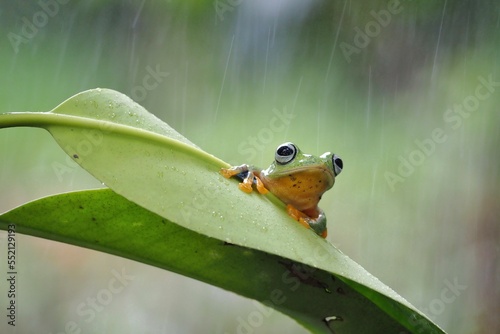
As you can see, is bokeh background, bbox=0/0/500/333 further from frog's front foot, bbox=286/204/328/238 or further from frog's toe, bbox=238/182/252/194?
frog's toe, bbox=238/182/252/194

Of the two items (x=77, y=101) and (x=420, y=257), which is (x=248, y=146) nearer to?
(x=420, y=257)

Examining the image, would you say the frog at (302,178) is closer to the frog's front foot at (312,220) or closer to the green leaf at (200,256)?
the frog's front foot at (312,220)

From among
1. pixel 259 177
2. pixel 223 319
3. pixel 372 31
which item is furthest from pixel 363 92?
pixel 259 177

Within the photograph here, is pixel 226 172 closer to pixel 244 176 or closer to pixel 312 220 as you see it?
pixel 244 176

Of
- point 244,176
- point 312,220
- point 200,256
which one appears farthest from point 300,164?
point 200,256

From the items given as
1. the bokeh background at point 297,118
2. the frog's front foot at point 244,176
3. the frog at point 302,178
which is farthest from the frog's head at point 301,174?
the bokeh background at point 297,118
